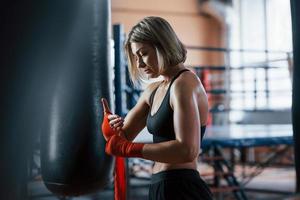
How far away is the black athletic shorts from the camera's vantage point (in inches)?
52.4

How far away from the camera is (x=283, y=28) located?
8.88 meters

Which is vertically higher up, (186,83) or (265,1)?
(265,1)

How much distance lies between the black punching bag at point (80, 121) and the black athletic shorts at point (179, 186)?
18 cm

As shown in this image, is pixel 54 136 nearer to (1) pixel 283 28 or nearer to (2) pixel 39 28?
(2) pixel 39 28

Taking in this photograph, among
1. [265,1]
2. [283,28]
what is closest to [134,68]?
[283,28]

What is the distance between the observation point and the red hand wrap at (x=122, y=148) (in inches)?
50.0

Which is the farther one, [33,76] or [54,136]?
[54,136]

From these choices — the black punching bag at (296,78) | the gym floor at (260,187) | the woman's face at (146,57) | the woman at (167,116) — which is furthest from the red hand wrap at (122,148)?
the gym floor at (260,187)

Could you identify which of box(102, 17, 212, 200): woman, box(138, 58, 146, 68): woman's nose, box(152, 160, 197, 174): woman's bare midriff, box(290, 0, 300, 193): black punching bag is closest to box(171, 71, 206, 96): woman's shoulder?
box(102, 17, 212, 200): woman

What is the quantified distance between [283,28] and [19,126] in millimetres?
8668

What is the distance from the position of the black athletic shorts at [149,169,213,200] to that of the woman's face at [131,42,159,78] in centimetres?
30

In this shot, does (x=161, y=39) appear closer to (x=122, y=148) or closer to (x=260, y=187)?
(x=122, y=148)

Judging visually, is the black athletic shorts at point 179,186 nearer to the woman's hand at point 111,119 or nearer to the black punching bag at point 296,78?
the woman's hand at point 111,119

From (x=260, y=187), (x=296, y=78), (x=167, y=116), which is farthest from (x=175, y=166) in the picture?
(x=260, y=187)
